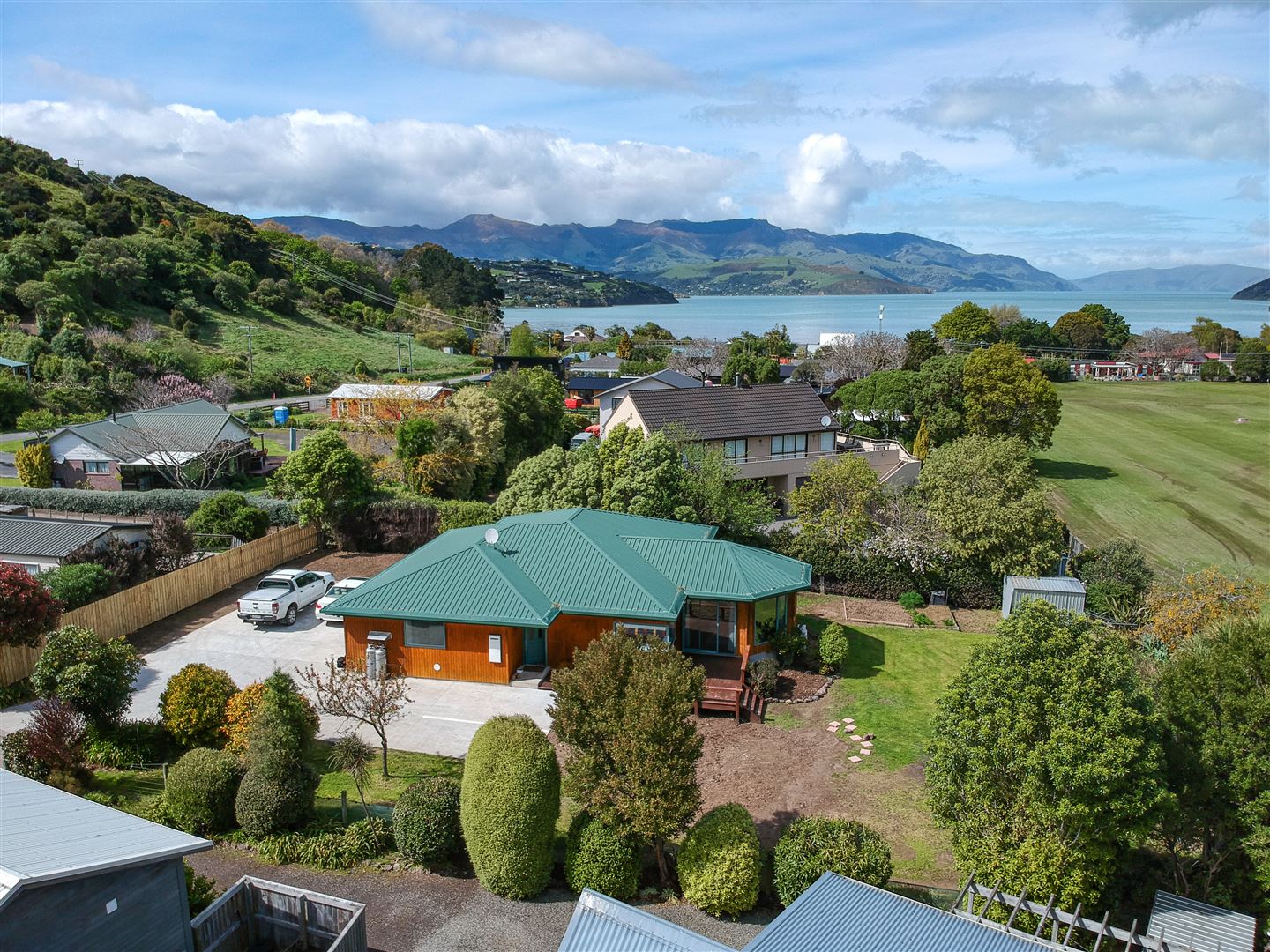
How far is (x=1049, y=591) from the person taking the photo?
29.7 m

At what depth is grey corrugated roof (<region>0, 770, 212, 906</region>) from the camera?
9.69 m

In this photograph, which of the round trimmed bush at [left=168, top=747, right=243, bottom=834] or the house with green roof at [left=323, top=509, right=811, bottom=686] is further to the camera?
the house with green roof at [left=323, top=509, right=811, bottom=686]

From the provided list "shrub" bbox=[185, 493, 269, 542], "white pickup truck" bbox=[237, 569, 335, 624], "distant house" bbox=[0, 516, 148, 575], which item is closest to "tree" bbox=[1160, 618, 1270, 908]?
"white pickup truck" bbox=[237, 569, 335, 624]

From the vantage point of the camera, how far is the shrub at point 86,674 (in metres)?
18.4

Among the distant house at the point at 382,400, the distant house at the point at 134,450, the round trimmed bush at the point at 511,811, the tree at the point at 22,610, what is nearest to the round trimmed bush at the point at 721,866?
the round trimmed bush at the point at 511,811

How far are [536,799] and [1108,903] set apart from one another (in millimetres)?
9748

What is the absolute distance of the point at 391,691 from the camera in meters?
18.2

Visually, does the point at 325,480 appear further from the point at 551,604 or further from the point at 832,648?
the point at 832,648

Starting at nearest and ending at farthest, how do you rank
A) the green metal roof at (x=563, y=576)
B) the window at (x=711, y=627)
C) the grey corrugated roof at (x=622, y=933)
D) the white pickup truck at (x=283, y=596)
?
1. the grey corrugated roof at (x=622, y=933)
2. the green metal roof at (x=563, y=576)
3. the window at (x=711, y=627)
4. the white pickup truck at (x=283, y=596)

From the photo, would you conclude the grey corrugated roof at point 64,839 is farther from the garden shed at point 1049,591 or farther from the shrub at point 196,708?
the garden shed at point 1049,591

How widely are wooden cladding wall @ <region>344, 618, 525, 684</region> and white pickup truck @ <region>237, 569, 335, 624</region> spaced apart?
4.71 m

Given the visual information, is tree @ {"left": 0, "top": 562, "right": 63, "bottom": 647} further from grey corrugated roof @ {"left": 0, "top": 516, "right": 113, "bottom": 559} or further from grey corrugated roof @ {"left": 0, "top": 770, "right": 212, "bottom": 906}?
grey corrugated roof @ {"left": 0, "top": 770, "right": 212, "bottom": 906}

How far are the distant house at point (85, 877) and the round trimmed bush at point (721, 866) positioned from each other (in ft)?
24.4

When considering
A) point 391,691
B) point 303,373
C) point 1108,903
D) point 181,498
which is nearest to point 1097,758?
point 1108,903
